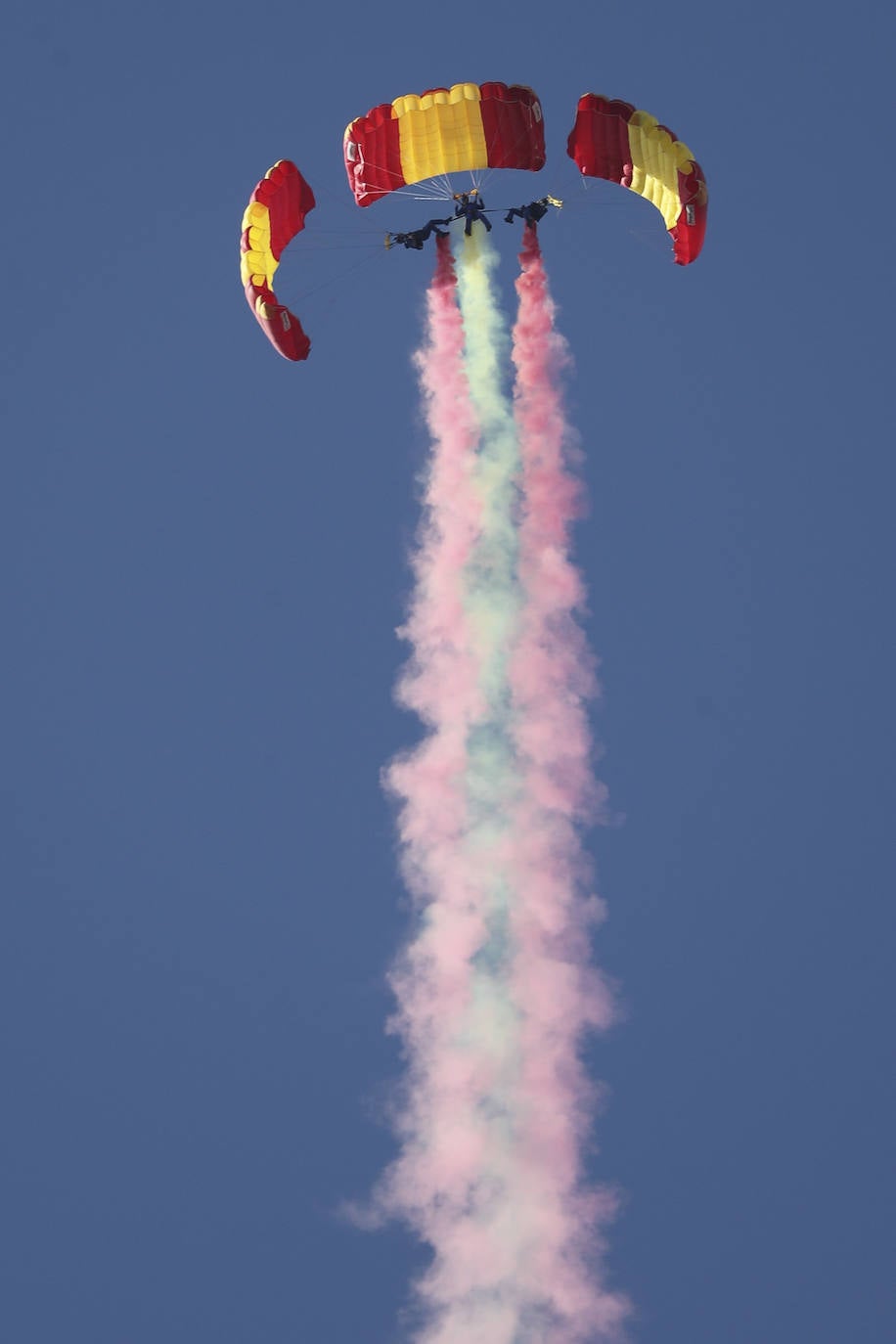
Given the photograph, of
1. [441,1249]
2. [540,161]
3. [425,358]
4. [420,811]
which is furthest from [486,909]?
[540,161]

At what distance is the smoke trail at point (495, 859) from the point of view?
45281 millimetres

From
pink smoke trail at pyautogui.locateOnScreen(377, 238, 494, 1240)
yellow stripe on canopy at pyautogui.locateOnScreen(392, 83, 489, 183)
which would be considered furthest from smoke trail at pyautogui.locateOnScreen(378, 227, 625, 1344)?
yellow stripe on canopy at pyautogui.locateOnScreen(392, 83, 489, 183)

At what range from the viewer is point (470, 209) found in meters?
43.5

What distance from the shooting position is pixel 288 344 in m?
42.9

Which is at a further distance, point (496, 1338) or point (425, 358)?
point (425, 358)

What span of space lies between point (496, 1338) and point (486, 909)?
747 centimetres

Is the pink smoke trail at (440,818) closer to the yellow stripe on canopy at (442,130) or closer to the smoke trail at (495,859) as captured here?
the smoke trail at (495,859)

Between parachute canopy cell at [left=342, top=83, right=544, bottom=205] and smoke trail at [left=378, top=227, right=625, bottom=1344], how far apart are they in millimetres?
1683

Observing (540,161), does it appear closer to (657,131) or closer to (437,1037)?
(657,131)

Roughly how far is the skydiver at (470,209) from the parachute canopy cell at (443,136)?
445 mm

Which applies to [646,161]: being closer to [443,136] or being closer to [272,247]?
[443,136]

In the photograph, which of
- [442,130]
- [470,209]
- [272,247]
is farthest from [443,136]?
[272,247]

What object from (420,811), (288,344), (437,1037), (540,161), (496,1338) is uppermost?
(540,161)

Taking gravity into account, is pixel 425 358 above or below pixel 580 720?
above
